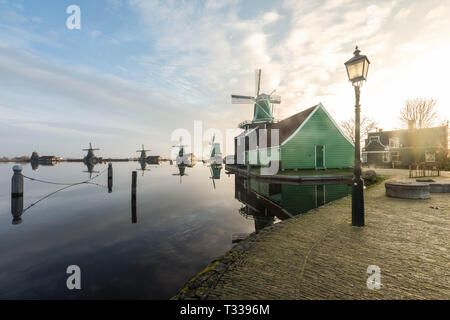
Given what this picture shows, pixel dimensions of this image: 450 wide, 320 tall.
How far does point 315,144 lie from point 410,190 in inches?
551

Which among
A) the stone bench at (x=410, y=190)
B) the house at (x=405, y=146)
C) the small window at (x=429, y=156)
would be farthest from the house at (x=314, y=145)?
the small window at (x=429, y=156)

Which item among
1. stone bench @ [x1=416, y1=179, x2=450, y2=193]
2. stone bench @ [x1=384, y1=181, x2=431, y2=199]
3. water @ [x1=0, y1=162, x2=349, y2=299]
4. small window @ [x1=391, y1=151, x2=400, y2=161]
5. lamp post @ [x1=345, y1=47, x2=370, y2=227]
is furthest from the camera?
small window @ [x1=391, y1=151, x2=400, y2=161]

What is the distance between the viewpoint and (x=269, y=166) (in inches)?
971

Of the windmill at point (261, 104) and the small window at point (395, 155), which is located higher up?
the windmill at point (261, 104)

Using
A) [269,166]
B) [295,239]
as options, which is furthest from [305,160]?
[295,239]

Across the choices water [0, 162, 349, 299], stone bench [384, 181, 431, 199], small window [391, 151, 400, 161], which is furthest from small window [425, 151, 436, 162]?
water [0, 162, 349, 299]

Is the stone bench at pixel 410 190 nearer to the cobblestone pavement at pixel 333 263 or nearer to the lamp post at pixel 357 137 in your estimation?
the cobblestone pavement at pixel 333 263

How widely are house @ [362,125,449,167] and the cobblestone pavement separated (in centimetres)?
3554

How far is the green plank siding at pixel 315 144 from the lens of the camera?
22.1 metres

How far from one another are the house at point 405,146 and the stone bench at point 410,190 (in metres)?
28.9

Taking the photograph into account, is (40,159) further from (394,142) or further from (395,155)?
(395,155)

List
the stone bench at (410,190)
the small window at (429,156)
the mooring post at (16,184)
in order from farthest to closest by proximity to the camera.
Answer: the small window at (429,156) < the mooring post at (16,184) < the stone bench at (410,190)

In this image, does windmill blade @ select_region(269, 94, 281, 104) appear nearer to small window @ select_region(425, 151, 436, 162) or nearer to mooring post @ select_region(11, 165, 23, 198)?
small window @ select_region(425, 151, 436, 162)

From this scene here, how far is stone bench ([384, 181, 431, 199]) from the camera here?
8945mm
